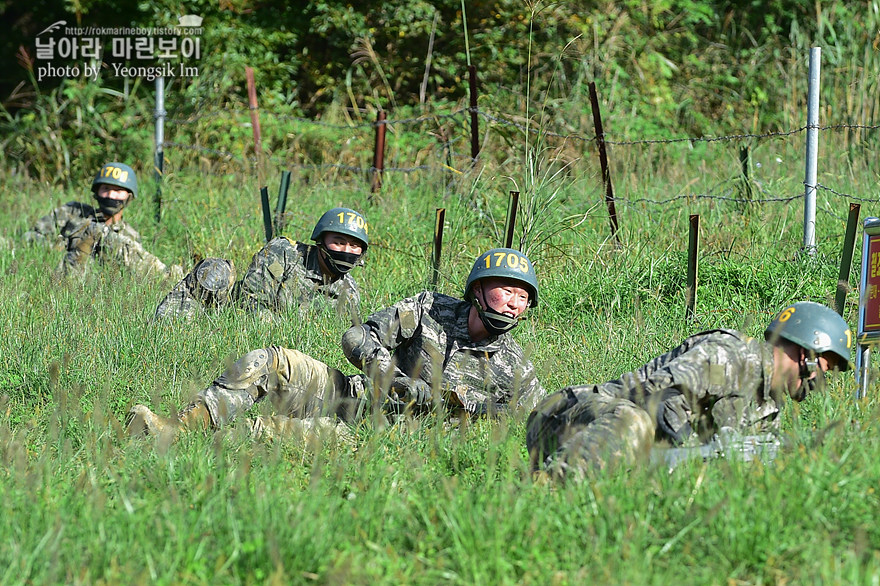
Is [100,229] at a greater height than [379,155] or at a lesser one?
lesser

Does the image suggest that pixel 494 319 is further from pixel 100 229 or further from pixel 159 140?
pixel 159 140

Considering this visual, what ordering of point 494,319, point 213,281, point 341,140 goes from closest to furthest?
1. point 494,319
2. point 213,281
3. point 341,140

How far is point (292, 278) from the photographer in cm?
754

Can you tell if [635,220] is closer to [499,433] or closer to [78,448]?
[499,433]

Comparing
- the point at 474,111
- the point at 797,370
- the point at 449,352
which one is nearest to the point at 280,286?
the point at 449,352

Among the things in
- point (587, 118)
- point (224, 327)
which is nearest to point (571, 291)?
point (224, 327)

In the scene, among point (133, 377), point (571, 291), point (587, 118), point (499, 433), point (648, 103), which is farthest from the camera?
point (648, 103)

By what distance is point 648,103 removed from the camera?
547 inches

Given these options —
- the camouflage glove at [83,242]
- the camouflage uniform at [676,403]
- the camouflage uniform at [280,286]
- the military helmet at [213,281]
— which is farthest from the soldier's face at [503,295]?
the camouflage glove at [83,242]

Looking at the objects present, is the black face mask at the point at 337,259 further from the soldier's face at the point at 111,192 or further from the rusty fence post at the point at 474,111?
the soldier's face at the point at 111,192

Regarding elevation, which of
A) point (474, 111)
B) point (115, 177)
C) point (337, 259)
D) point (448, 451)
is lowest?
point (448, 451)

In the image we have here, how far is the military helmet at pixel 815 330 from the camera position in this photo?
4.55m

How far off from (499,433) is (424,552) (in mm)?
1047

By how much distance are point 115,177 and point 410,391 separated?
5.67 metres
